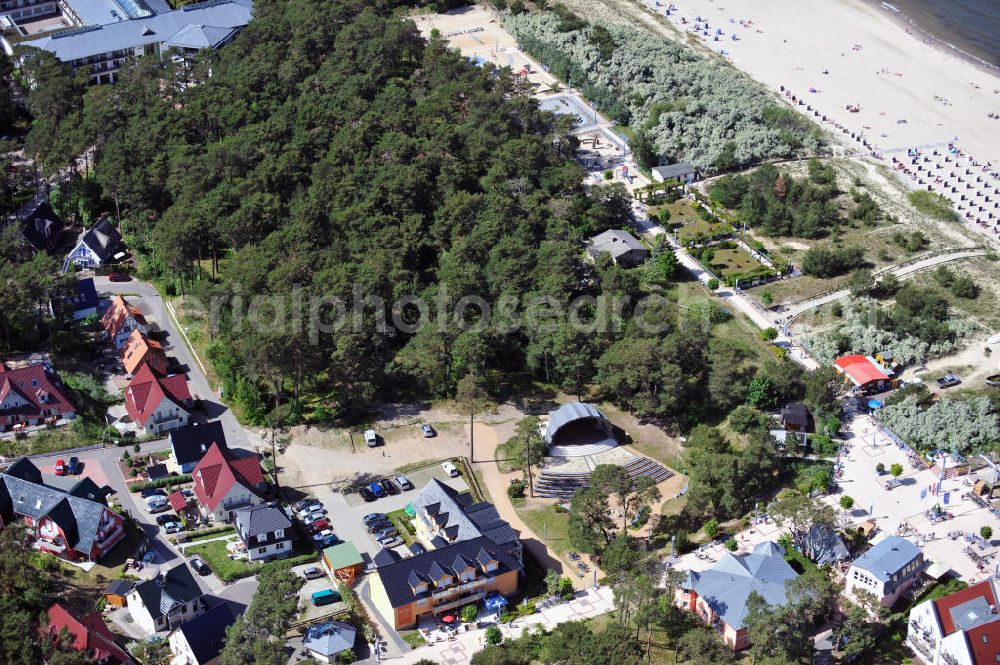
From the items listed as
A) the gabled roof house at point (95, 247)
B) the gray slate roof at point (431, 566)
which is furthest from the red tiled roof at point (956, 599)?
the gabled roof house at point (95, 247)

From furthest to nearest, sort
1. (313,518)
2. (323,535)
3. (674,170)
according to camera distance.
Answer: (674,170)
(313,518)
(323,535)

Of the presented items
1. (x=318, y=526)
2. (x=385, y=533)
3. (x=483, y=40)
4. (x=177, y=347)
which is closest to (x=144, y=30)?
(x=483, y=40)

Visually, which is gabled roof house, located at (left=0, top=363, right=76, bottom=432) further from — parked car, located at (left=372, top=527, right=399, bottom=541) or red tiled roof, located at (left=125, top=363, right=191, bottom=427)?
parked car, located at (left=372, top=527, right=399, bottom=541)

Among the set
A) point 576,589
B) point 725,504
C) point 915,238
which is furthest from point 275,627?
point 915,238

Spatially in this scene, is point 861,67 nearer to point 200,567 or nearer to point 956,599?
point 956,599

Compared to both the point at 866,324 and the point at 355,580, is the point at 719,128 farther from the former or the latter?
the point at 355,580

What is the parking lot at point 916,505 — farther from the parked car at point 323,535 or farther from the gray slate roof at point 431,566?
the parked car at point 323,535
